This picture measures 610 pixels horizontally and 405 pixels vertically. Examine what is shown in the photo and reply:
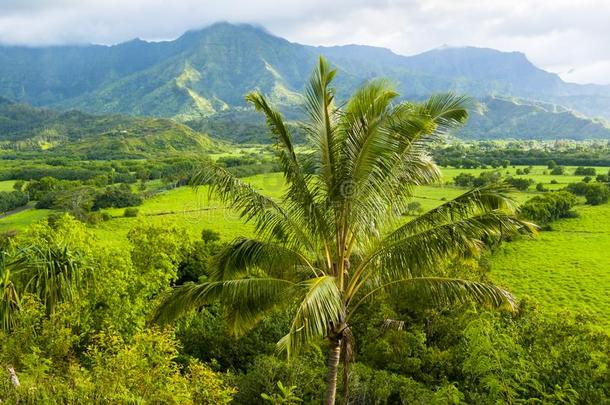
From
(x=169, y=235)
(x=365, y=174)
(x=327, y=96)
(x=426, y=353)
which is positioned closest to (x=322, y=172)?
(x=365, y=174)

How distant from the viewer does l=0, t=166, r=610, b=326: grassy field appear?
4379cm

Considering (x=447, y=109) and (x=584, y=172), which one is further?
(x=584, y=172)

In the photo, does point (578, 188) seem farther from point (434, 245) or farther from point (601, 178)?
point (434, 245)

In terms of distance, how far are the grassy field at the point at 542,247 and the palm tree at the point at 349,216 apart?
53.0 feet

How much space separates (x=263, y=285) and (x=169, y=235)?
15.0 metres

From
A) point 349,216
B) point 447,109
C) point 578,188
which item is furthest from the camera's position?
point 578,188

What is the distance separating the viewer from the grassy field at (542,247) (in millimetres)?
43788

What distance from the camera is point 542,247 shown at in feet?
201

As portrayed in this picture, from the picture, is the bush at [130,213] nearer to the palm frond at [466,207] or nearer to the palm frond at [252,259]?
the palm frond at [252,259]

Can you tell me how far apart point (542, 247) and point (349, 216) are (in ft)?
198

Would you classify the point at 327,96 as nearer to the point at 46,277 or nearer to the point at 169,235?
the point at 46,277

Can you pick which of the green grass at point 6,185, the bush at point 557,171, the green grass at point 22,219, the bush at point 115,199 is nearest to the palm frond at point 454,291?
the green grass at point 22,219

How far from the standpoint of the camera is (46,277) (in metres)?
13.7

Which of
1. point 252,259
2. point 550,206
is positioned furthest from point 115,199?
point 252,259
